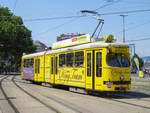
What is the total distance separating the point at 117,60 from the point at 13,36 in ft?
116

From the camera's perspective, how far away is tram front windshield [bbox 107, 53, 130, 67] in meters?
13.2

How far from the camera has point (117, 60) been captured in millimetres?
13430

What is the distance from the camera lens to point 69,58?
52.6ft

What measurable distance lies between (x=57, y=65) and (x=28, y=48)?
37.3 m

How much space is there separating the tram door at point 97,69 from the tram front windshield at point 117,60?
483mm

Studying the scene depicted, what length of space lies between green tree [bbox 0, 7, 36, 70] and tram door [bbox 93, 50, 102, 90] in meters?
33.6

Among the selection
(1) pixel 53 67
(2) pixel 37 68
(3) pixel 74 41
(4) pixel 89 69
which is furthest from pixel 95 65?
(2) pixel 37 68

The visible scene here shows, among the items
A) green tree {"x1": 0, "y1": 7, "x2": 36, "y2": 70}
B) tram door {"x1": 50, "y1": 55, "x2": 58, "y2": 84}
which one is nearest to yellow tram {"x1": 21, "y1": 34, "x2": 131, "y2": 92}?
tram door {"x1": 50, "y1": 55, "x2": 58, "y2": 84}

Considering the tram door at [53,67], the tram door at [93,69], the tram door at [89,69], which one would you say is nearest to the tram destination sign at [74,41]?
the tram door at [53,67]

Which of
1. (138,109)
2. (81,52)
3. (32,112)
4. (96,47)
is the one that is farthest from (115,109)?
(81,52)

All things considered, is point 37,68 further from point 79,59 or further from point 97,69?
point 97,69

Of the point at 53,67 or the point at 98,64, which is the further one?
the point at 53,67

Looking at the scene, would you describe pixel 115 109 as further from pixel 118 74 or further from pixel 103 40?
pixel 103 40

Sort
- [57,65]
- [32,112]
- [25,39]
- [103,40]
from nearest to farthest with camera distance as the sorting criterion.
A: 1. [32,112]
2. [103,40]
3. [57,65]
4. [25,39]
